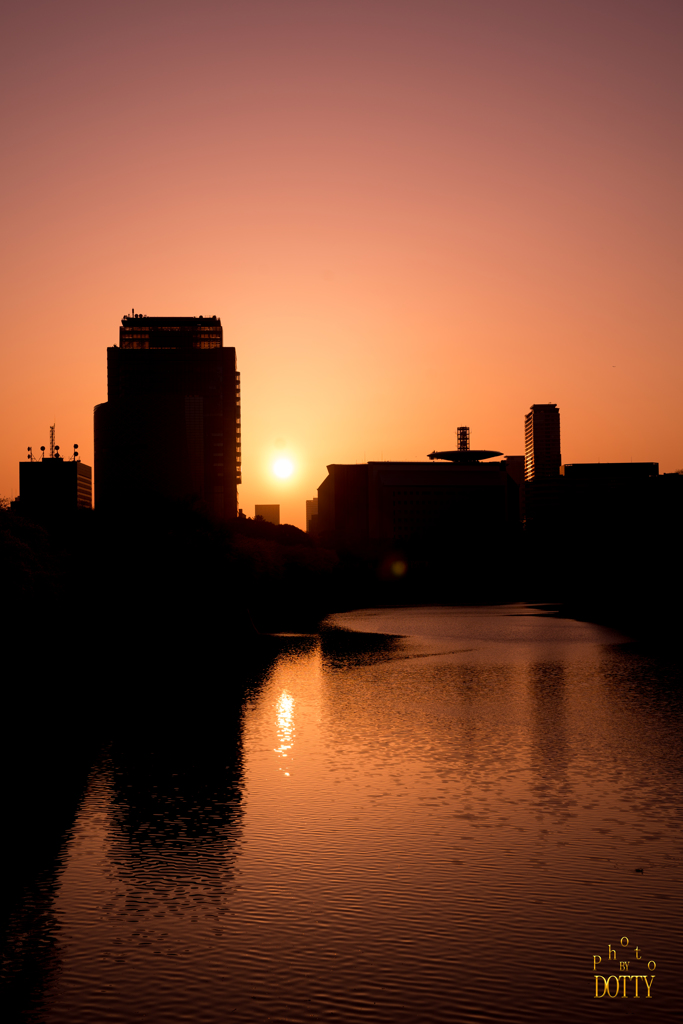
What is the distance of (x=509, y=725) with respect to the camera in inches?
1394

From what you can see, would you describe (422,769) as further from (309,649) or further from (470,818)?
(309,649)

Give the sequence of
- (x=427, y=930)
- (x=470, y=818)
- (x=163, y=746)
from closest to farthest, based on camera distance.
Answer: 1. (x=427, y=930)
2. (x=470, y=818)
3. (x=163, y=746)

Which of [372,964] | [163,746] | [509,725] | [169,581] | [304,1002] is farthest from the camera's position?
[169,581]

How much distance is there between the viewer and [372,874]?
18.7 m

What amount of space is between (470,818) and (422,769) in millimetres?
5472

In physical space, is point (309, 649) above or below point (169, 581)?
below

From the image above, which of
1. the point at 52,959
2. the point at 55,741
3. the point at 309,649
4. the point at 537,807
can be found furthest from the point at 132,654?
the point at 52,959

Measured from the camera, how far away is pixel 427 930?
1580cm

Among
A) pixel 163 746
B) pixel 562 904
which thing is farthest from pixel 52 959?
pixel 163 746

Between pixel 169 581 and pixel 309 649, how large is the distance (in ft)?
47.6

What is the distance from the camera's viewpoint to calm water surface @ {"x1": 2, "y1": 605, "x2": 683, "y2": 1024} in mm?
13656

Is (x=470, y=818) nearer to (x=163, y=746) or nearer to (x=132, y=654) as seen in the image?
(x=163, y=746)

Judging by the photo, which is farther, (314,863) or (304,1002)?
(314,863)

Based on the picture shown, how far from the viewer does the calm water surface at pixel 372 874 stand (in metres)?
13.7
